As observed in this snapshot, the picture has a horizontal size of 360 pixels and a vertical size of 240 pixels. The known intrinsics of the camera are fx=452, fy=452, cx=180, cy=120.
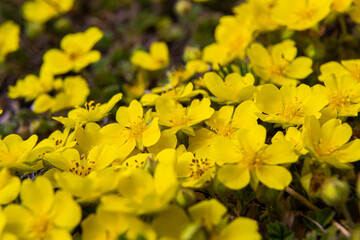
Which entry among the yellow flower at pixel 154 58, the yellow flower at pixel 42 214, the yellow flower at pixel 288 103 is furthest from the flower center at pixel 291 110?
the yellow flower at pixel 154 58

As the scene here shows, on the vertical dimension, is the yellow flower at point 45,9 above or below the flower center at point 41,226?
below

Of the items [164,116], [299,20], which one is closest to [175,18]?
[299,20]

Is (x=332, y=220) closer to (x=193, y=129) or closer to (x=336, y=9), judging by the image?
(x=193, y=129)

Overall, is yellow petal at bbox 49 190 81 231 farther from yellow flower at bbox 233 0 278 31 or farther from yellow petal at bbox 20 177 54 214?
yellow flower at bbox 233 0 278 31

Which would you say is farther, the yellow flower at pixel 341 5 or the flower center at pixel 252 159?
the yellow flower at pixel 341 5

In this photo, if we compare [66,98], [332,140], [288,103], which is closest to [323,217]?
[332,140]

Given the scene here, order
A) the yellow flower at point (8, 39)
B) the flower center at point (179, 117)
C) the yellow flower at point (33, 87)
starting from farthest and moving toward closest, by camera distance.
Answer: the yellow flower at point (8, 39), the yellow flower at point (33, 87), the flower center at point (179, 117)

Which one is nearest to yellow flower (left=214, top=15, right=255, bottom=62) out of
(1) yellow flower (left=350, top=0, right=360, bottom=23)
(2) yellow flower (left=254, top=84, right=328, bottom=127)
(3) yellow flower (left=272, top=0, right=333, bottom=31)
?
(3) yellow flower (left=272, top=0, right=333, bottom=31)

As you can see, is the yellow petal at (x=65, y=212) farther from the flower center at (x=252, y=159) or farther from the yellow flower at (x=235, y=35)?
the yellow flower at (x=235, y=35)
